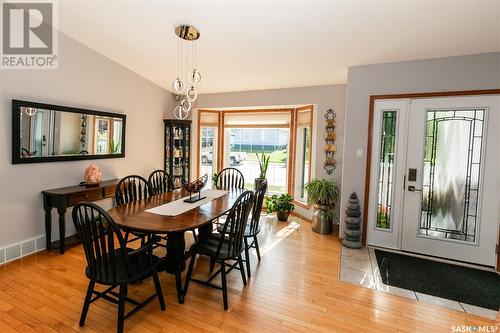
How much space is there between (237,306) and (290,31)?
2713 millimetres

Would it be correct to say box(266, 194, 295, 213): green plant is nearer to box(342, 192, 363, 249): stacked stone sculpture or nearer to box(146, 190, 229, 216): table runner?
box(342, 192, 363, 249): stacked stone sculpture

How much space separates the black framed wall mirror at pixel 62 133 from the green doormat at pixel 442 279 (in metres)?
4.02

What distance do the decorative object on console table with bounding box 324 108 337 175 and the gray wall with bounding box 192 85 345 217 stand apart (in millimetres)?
61

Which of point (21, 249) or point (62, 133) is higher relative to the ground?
point (62, 133)

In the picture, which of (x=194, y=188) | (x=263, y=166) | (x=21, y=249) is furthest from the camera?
(x=263, y=166)

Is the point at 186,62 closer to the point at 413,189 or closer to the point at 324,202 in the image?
the point at 324,202

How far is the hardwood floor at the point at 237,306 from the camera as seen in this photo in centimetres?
210

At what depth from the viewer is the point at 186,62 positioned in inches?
155

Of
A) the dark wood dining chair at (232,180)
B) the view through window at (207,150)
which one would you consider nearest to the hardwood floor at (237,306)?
the dark wood dining chair at (232,180)

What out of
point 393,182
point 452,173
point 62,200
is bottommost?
point 62,200

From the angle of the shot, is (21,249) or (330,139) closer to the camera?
(21,249)

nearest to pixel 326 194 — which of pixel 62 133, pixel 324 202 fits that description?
pixel 324 202

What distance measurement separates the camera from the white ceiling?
248 cm

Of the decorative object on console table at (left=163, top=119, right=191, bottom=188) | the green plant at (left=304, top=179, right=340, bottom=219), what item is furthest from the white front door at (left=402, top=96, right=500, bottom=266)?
the decorative object on console table at (left=163, top=119, right=191, bottom=188)
